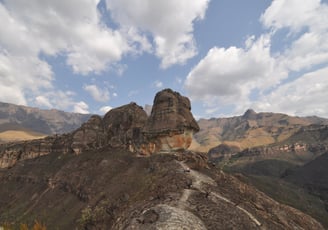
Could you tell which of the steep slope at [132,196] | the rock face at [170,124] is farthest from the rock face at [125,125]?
the rock face at [170,124]

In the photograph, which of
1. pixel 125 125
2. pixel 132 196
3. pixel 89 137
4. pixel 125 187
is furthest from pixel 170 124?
pixel 89 137

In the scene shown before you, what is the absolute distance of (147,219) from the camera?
67.7ft

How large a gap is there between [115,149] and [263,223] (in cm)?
5722

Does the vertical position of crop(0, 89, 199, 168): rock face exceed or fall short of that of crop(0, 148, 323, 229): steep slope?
it exceeds it

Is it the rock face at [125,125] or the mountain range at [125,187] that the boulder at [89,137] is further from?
the rock face at [125,125]

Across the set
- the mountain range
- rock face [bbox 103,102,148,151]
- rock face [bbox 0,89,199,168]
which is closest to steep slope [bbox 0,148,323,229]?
the mountain range

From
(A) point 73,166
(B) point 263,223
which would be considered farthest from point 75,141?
(B) point 263,223

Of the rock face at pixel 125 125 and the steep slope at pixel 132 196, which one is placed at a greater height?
the rock face at pixel 125 125

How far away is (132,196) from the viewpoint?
109ft

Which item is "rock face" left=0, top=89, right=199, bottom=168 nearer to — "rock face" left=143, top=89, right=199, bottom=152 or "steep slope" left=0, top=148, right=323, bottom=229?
"rock face" left=143, top=89, right=199, bottom=152

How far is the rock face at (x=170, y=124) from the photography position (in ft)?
176

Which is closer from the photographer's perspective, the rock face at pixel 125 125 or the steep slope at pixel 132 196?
the steep slope at pixel 132 196

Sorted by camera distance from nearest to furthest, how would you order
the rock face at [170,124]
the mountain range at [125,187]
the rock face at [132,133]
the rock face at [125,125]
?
the mountain range at [125,187] < the rock face at [170,124] < the rock face at [132,133] < the rock face at [125,125]

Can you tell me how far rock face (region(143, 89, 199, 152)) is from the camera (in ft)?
176
